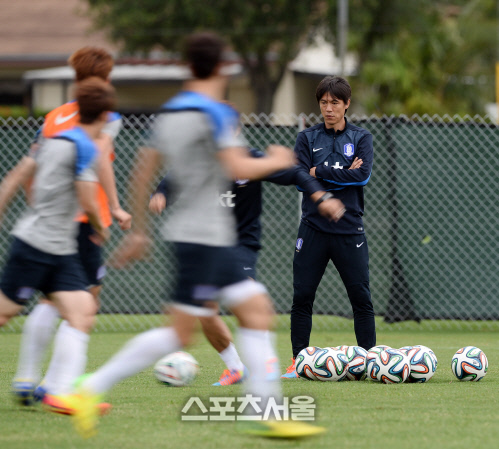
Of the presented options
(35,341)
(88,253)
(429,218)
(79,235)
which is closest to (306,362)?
(88,253)

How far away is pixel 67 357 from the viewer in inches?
204

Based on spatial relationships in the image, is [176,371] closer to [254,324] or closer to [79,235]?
[79,235]

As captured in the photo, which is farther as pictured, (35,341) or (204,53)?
(35,341)

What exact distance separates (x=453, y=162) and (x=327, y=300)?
1.97 meters

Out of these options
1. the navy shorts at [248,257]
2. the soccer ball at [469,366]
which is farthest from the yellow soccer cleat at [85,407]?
the soccer ball at [469,366]

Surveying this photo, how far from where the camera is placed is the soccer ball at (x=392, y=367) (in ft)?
21.6

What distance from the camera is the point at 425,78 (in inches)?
1414

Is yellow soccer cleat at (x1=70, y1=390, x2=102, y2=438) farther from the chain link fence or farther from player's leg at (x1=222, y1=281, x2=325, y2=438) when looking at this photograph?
the chain link fence

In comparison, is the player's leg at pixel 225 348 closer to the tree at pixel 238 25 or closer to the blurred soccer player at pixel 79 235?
the blurred soccer player at pixel 79 235

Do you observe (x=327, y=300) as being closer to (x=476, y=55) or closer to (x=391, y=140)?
(x=391, y=140)

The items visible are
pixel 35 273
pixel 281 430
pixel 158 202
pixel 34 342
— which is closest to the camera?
pixel 281 430

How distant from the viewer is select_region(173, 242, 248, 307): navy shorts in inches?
178

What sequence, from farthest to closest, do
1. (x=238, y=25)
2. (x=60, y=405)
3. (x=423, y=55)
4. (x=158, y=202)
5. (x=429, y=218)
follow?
(x=423, y=55)
(x=238, y=25)
(x=429, y=218)
(x=158, y=202)
(x=60, y=405)

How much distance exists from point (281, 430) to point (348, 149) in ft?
10.3
